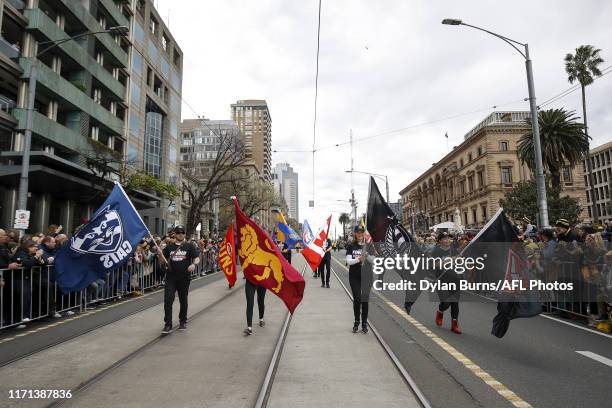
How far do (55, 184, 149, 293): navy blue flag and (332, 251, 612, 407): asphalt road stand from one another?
491cm

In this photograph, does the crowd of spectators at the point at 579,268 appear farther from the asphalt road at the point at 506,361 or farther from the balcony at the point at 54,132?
Answer: the balcony at the point at 54,132

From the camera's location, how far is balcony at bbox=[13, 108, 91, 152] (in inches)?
918

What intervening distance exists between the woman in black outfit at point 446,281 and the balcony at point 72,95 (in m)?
25.2

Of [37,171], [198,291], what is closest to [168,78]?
[37,171]

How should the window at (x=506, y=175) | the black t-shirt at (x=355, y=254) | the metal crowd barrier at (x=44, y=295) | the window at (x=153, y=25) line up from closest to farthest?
the black t-shirt at (x=355, y=254), the metal crowd barrier at (x=44, y=295), the window at (x=153, y=25), the window at (x=506, y=175)

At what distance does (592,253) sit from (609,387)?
4538mm

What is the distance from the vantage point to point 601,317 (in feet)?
25.8

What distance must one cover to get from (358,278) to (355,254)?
18.3 inches

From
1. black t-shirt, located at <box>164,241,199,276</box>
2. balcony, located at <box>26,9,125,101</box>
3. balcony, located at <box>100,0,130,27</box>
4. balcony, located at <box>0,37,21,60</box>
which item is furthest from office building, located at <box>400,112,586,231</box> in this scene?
black t-shirt, located at <box>164,241,199,276</box>

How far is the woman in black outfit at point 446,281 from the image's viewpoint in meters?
7.33

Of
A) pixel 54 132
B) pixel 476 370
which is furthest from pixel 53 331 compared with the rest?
pixel 54 132

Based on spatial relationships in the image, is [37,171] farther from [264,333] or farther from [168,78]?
[168,78]

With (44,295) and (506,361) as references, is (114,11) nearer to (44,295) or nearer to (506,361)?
(44,295)

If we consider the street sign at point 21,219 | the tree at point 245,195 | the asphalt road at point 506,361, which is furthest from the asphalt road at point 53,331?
the tree at point 245,195
